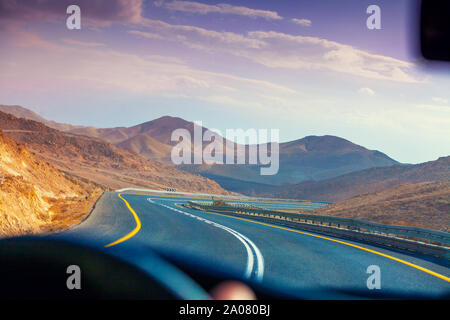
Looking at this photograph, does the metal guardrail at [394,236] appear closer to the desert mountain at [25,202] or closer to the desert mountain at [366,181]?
the desert mountain at [25,202]

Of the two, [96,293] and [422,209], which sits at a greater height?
[96,293]

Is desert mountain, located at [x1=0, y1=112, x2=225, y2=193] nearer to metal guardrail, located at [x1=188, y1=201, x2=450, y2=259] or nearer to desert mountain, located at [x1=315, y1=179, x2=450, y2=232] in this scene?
desert mountain, located at [x1=315, y1=179, x2=450, y2=232]

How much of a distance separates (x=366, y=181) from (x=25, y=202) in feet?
368

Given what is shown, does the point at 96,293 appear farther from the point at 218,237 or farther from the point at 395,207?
the point at 395,207

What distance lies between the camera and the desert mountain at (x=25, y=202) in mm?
23464

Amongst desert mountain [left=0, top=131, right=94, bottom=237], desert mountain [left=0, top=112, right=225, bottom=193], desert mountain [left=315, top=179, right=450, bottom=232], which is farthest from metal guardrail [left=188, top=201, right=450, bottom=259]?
desert mountain [left=0, top=112, right=225, bottom=193]

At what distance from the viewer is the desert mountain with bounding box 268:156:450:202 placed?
101356mm

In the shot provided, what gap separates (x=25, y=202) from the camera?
91.7ft

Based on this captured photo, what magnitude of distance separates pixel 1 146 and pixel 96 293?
4545 centimetres

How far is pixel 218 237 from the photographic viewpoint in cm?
1700

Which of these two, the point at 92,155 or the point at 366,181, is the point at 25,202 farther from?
the point at 92,155

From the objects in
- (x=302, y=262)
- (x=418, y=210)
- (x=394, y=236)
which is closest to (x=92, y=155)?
(x=418, y=210)

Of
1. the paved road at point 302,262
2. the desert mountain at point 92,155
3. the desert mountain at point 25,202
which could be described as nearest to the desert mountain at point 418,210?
the paved road at point 302,262
